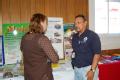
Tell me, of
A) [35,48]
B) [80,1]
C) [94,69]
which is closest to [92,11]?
[80,1]

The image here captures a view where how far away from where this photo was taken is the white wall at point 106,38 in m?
3.33

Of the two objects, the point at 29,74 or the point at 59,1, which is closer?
the point at 29,74

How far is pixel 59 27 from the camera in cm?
302

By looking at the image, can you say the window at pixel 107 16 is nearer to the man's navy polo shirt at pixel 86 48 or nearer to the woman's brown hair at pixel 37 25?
the man's navy polo shirt at pixel 86 48

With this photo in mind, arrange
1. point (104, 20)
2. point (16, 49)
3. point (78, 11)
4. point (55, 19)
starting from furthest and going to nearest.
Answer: point (104, 20) → point (78, 11) → point (55, 19) → point (16, 49)

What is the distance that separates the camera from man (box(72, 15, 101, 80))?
2463 mm

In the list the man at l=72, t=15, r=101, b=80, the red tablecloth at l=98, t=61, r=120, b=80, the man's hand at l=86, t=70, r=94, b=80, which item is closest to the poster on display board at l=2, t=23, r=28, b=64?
the man at l=72, t=15, r=101, b=80

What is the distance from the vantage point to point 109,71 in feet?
10.0

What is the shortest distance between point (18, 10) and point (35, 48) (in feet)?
3.19

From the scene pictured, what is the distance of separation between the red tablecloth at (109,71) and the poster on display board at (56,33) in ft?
2.04

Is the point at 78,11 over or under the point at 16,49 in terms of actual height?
over

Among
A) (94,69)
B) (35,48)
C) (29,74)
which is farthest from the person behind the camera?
(94,69)

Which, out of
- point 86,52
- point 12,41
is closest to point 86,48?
point 86,52

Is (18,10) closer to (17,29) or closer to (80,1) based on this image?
(17,29)
